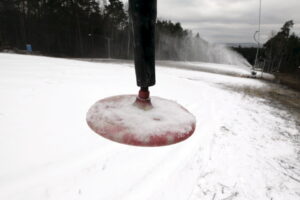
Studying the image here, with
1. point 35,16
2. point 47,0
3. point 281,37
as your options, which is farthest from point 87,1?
point 281,37

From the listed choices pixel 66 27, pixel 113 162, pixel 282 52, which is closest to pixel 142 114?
pixel 113 162

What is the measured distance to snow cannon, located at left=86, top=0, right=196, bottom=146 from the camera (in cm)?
50

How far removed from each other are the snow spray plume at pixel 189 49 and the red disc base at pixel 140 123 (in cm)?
4327

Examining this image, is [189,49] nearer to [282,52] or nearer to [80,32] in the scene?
[282,52]

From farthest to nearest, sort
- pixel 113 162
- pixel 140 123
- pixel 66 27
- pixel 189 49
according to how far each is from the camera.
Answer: pixel 189 49, pixel 66 27, pixel 113 162, pixel 140 123

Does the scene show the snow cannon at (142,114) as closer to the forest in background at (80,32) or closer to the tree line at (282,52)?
the forest in background at (80,32)

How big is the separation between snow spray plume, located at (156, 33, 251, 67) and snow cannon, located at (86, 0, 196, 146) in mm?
43278

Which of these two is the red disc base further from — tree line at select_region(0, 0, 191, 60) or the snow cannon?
tree line at select_region(0, 0, 191, 60)

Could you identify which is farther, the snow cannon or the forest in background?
the forest in background

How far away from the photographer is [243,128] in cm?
412

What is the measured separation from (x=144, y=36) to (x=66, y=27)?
121 ft

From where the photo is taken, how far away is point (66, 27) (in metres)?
31.4

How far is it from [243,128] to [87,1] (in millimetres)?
36953

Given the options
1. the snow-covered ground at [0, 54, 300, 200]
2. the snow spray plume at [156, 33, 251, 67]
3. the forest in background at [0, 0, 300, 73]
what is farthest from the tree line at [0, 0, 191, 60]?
the snow-covered ground at [0, 54, 300, 200]
